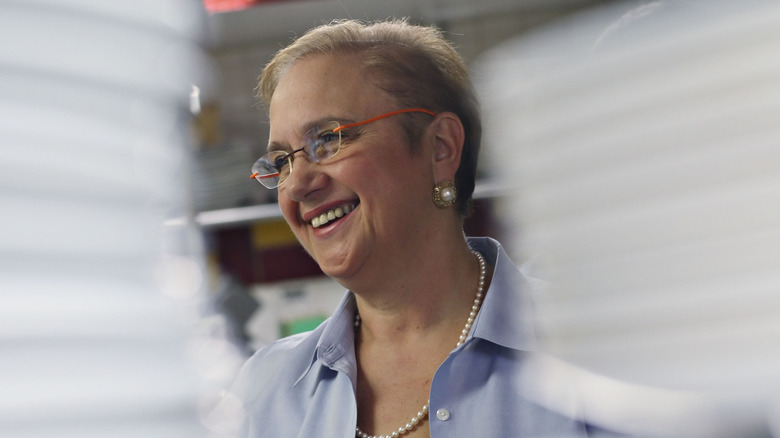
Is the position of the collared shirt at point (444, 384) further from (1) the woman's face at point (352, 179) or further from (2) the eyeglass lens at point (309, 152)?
(2) the eyeglass lens at point (309, 152)

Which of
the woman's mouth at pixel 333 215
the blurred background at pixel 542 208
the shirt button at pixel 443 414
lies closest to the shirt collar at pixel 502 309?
the shirt button at pixel 443 414

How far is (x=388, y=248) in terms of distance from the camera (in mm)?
978

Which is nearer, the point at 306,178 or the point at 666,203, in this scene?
the point at 666,203

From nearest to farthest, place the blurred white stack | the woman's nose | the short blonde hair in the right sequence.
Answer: the blurred white stack → the short blonde hair → the woman's nose

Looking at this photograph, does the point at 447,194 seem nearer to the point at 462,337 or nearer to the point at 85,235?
the point at 462,337

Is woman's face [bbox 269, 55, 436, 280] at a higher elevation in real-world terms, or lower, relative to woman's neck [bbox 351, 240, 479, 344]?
higher

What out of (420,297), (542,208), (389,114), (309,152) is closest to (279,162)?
(309,152)

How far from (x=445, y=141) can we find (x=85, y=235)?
2.86ft

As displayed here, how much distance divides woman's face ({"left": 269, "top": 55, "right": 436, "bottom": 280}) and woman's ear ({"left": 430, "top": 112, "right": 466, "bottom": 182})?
0.02 meters

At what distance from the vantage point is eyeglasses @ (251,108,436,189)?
0.93m

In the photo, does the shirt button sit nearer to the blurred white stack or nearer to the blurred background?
the blurred background

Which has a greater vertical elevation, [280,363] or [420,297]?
[420,297]

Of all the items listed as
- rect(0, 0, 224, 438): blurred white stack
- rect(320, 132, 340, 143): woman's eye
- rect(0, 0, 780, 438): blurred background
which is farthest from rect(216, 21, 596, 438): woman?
rect(0, 0, 224, 438): blurred white stack

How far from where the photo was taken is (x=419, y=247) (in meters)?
1.01
